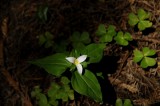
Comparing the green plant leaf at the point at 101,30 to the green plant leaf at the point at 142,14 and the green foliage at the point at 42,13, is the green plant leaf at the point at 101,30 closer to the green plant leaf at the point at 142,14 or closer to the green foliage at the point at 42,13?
the green plant leaf at the point at 142,14

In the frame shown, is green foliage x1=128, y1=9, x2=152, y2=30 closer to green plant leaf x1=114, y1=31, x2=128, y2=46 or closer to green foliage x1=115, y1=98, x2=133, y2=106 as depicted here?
green plant leaf x1=114, y1=31, x2=128, y2=46

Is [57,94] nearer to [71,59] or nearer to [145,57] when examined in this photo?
[71,59]

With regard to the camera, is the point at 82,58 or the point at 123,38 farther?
the point at 123,38

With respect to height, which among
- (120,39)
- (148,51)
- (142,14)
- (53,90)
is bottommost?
(53,90)

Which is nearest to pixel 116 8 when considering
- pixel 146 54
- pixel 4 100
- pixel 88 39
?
→ pixel 88 39

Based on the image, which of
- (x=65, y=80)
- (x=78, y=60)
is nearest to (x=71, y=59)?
(x=78, y=60)

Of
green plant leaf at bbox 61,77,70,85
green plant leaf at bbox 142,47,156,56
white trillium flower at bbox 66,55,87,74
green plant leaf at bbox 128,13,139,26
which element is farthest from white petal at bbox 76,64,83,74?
green plant leaf at bbox 128,13,139,26
